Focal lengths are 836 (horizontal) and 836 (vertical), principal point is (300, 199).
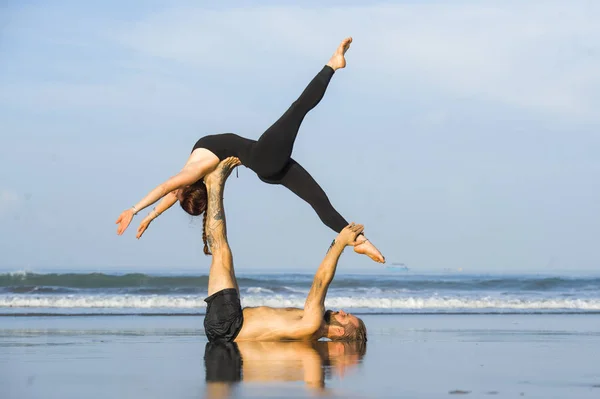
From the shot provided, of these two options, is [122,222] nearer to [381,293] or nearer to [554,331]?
[554,331]

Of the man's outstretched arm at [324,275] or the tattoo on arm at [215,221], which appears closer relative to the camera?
the man's outstretched arm at [324,275]

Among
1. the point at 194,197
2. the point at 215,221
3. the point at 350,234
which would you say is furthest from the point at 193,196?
the point at 350,234

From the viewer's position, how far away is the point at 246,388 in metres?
4.75

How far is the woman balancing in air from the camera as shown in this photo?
21.8 feet

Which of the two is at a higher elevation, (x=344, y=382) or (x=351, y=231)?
(x=351, y=231)

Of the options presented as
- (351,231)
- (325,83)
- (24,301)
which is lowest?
(24,301)

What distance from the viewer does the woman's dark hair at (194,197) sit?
24.3 feet

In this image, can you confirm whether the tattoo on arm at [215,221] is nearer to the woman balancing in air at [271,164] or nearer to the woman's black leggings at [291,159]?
the woman balancing in air at [271,164]

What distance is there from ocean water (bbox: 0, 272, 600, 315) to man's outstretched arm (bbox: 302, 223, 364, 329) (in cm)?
718

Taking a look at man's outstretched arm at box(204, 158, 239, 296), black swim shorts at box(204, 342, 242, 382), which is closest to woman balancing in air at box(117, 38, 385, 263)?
man's outstretched arm at box(204, 158, 239, 296)

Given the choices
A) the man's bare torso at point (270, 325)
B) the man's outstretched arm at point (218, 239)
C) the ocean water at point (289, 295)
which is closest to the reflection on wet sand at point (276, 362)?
the man's bare torso at point (270, 325)

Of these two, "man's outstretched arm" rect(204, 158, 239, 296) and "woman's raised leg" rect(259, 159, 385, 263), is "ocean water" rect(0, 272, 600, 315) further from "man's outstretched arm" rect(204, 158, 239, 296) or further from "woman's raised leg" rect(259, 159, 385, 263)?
"woman's raised leg" rect(259, 159, 385, 263)

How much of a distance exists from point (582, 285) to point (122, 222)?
22343mm

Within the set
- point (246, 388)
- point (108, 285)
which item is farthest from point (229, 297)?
point (108, 285)
